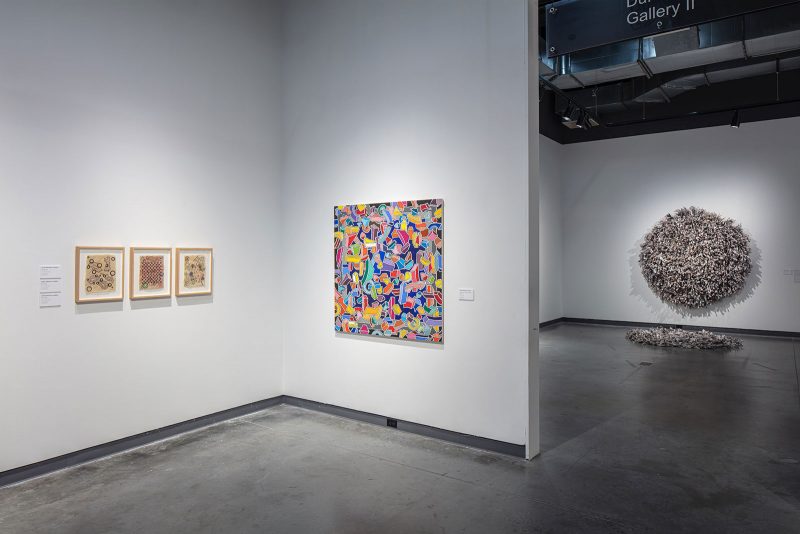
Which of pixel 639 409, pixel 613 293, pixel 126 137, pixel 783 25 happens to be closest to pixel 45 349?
pixel 126 137

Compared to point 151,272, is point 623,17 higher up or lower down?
higher up

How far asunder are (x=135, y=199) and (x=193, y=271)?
0.73 metres

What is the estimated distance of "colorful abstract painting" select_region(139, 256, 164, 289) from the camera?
399 cm

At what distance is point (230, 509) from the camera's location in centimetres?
295

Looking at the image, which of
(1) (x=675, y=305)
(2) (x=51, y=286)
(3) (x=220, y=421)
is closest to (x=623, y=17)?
(2) (x=51, y=286)

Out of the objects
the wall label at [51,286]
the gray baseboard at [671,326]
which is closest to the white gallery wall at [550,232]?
the gray baseboard at [671,326]

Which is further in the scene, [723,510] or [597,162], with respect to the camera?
[597,162]

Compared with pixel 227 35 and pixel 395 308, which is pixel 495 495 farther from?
pixel 227 35

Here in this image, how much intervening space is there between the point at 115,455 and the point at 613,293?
30.1ft

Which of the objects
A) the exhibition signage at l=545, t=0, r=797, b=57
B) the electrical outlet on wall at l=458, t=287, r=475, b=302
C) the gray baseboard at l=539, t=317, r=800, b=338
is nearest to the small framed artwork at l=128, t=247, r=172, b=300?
the electrical outlet on wall at l=458, t=287, r=475, b=302

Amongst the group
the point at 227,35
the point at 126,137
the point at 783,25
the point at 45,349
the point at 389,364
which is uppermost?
the point at 783,25

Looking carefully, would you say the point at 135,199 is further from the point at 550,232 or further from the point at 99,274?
the point at 550,232

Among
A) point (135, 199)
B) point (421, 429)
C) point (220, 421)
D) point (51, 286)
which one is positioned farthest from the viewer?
point (220, 421)

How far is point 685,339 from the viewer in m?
8.35
